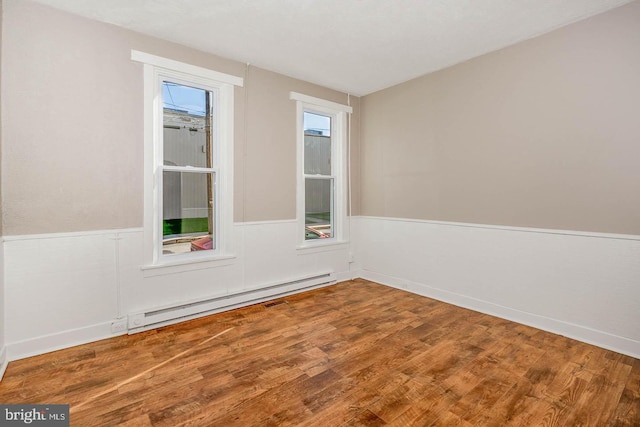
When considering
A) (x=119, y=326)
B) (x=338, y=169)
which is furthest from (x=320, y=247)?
(x=119, y=326)

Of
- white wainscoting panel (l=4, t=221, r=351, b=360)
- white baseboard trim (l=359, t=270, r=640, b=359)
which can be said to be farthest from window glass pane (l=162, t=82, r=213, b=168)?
white baseboard trim (l=359, t=270, r=640, b=359)

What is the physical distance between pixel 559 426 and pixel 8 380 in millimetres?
3414

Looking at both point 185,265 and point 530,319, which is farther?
point 185,265

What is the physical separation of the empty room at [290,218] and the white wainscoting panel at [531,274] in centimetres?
2

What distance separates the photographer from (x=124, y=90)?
111 inches

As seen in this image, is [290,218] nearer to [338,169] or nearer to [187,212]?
[338,169]

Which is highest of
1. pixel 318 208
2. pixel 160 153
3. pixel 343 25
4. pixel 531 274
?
pixel 343 25

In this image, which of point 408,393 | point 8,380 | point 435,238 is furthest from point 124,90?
point 435,238

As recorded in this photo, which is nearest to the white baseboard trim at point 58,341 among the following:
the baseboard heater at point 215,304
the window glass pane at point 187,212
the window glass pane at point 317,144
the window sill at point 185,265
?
the baseboard heater at point 215,304

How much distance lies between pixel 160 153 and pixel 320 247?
2.27 m

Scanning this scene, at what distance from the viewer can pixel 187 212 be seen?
130 inches

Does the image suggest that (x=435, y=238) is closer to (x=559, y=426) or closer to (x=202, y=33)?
(x=559, y=426)

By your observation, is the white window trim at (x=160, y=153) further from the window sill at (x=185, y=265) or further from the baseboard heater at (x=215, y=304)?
the baseboard heater at (x=215, y=304)

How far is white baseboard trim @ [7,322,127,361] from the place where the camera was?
2379 mm
